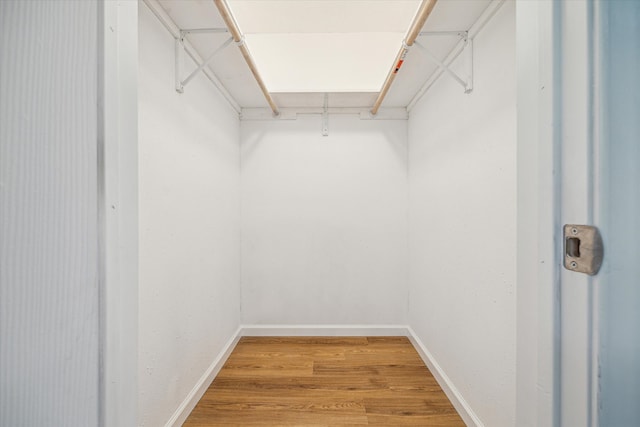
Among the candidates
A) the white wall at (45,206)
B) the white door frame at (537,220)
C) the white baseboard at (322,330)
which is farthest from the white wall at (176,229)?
the white door frame at (537,220)

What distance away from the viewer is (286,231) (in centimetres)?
267

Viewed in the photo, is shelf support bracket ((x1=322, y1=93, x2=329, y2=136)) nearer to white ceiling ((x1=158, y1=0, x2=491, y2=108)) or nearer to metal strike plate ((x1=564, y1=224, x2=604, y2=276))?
white ceiling ((x1=158, y1=0, x2=491, y2=108))

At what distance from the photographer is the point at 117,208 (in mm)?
→ 512

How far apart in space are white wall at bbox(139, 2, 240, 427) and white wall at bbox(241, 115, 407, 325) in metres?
0.49

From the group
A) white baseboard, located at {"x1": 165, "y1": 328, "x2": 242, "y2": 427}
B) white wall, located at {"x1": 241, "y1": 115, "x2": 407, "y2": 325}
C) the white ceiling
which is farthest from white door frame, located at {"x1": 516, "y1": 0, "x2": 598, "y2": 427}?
white wall, located at {"x1": 241, "y1": 115, "x2": 407, "y2": 325}

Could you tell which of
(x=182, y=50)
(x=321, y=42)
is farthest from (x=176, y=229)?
(x=321, y=42)

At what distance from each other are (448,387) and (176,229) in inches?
74.7

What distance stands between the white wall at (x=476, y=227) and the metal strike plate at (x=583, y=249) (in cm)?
89

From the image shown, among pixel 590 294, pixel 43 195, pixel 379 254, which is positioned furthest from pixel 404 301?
pixel 43 195

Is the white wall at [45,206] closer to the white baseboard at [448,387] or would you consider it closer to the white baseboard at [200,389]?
the white baseboard at [200,389]

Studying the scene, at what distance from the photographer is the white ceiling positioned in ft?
4.74

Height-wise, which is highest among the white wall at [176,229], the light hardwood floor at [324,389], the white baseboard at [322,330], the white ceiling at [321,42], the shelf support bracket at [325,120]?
the white ceiling at [321,42]

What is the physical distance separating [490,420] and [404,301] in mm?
1298

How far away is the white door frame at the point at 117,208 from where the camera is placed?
1.61ft
